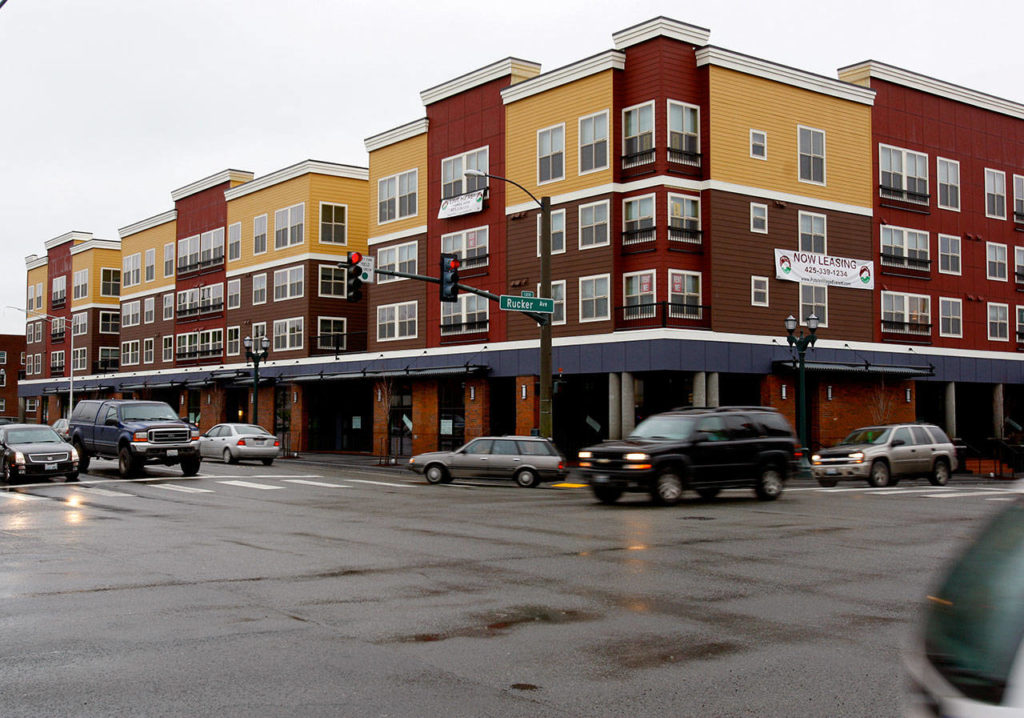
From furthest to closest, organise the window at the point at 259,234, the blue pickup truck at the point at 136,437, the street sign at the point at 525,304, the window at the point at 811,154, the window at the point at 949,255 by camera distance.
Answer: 1. the window at the point at 259,234
2. the window at the point at 949,255
3. the window at the point at 811,154
4. the street sign at the point at 525,304
5. the blue pickup truck at the point at 136,437

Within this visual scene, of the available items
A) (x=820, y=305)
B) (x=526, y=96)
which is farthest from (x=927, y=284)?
(x=526, y=96)

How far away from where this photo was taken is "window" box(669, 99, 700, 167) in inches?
1433

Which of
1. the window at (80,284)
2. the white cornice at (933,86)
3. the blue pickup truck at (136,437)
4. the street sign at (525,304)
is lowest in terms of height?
the blue pickup truck at (136,437)

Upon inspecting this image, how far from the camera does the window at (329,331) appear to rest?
5375 cm

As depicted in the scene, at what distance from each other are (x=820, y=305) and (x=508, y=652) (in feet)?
116

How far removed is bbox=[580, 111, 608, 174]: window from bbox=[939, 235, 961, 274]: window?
17.7 meters

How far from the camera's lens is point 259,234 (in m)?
58.2

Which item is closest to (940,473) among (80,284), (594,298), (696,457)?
(696,457)

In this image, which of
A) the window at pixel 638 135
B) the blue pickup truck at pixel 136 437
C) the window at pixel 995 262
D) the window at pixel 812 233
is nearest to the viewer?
the blue pickup truck at pixel 136 437

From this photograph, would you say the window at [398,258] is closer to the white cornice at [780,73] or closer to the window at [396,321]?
the window at [396,321]

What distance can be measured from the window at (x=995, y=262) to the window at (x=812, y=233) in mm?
11181

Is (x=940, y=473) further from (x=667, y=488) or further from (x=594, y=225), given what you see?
(x=594, y=225)

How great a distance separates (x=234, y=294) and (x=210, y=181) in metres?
8.50

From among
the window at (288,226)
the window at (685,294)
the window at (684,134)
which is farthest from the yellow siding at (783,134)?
the window at (288,226)
